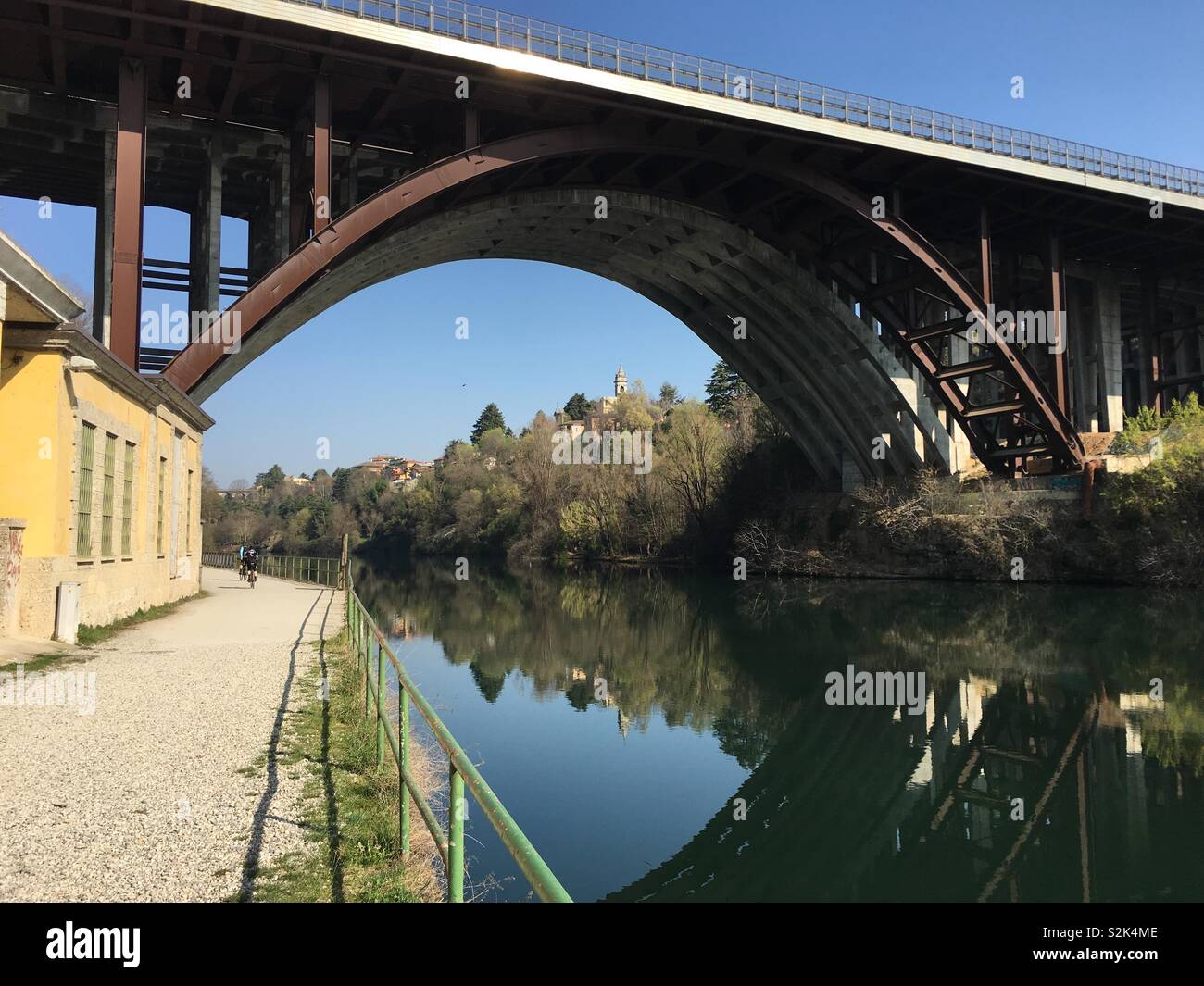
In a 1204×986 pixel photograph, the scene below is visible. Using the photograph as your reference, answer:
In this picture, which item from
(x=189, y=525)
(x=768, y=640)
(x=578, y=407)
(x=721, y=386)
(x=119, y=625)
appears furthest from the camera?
(x=578, y=407)

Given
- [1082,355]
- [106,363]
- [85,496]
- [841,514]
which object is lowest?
[85,496]

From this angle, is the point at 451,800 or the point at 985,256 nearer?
the point at 451,800

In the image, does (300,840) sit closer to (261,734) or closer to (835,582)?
(261,734)

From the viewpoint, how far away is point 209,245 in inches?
867

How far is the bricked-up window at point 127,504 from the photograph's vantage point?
58.2 ft

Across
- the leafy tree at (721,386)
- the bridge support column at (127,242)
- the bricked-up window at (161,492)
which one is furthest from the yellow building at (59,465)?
the leafy tree at (721,386)

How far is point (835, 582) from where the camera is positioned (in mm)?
38562

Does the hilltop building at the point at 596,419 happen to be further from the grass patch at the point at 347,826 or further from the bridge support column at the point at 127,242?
the grass patch at the point at 347,826

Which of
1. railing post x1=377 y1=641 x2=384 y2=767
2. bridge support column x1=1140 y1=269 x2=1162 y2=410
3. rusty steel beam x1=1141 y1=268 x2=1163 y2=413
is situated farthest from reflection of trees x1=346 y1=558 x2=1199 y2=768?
rusty steel beam x1=1141 y1=268 x2=1163 y2=413

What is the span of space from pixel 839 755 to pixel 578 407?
97893mm

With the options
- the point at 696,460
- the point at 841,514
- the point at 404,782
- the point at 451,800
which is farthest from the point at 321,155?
the point at 696,460

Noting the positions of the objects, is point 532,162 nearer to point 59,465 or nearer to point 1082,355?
point 59,465

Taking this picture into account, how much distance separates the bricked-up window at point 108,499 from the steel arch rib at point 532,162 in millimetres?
3990

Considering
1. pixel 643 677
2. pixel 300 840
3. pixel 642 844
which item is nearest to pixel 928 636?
pixel 643 677
